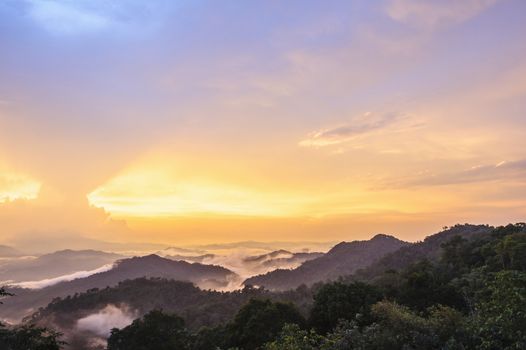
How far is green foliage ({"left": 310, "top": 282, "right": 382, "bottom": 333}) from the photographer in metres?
47.9

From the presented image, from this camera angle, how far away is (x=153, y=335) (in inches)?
2035

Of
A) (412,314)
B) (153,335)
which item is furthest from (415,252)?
(412,314)

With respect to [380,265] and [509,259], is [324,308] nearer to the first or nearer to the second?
[509,259]

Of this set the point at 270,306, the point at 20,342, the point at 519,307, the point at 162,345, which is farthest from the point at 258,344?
the point at 519,307

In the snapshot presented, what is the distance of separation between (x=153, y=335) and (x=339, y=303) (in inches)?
840

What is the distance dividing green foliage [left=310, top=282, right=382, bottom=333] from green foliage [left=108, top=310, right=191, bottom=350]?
15.2 m

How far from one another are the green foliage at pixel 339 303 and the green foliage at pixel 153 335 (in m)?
15.2

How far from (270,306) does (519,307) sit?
108ft

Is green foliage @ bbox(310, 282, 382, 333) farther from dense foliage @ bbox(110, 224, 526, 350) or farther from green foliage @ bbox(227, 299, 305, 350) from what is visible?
green foliage @ bbox(227, 299, 305, 350)

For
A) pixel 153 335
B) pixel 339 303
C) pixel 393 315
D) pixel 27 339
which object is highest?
pixel 393 315

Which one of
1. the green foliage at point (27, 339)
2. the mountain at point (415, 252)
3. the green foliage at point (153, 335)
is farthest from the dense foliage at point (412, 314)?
the mountain at point (415, 252)

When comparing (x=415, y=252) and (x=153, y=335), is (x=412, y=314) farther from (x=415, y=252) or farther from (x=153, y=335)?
(x=415, y=252)

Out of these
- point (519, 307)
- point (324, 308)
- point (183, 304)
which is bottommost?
point (183, 304)

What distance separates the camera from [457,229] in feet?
650
